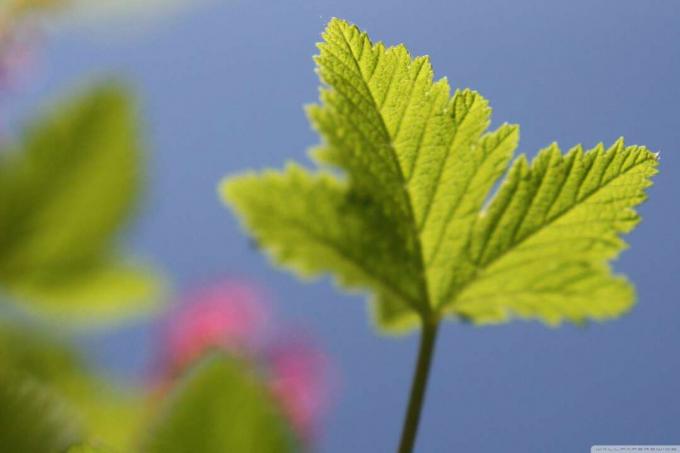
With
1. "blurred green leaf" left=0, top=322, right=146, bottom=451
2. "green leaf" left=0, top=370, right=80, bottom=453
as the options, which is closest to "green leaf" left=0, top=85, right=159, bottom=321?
"blurred green leaf" left=0, top=322, right=146, bottom=451

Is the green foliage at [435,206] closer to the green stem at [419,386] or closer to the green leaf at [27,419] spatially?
the green stem at [419,386]

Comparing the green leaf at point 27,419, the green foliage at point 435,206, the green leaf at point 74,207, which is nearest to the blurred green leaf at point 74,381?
the green leaf at point 74,207

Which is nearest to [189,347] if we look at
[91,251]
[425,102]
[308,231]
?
[91,251]

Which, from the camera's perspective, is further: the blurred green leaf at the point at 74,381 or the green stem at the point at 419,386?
the blurred green leaf at the point at 74,381

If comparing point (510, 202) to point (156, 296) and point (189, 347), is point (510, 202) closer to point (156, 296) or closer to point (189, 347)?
point (156, 296)

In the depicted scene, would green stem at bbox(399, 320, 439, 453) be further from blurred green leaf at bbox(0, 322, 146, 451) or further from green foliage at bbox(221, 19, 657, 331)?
blurred green leaf at bbox(0, 322, 146, 451)

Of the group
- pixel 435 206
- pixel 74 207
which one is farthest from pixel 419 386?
pixel 74 207
